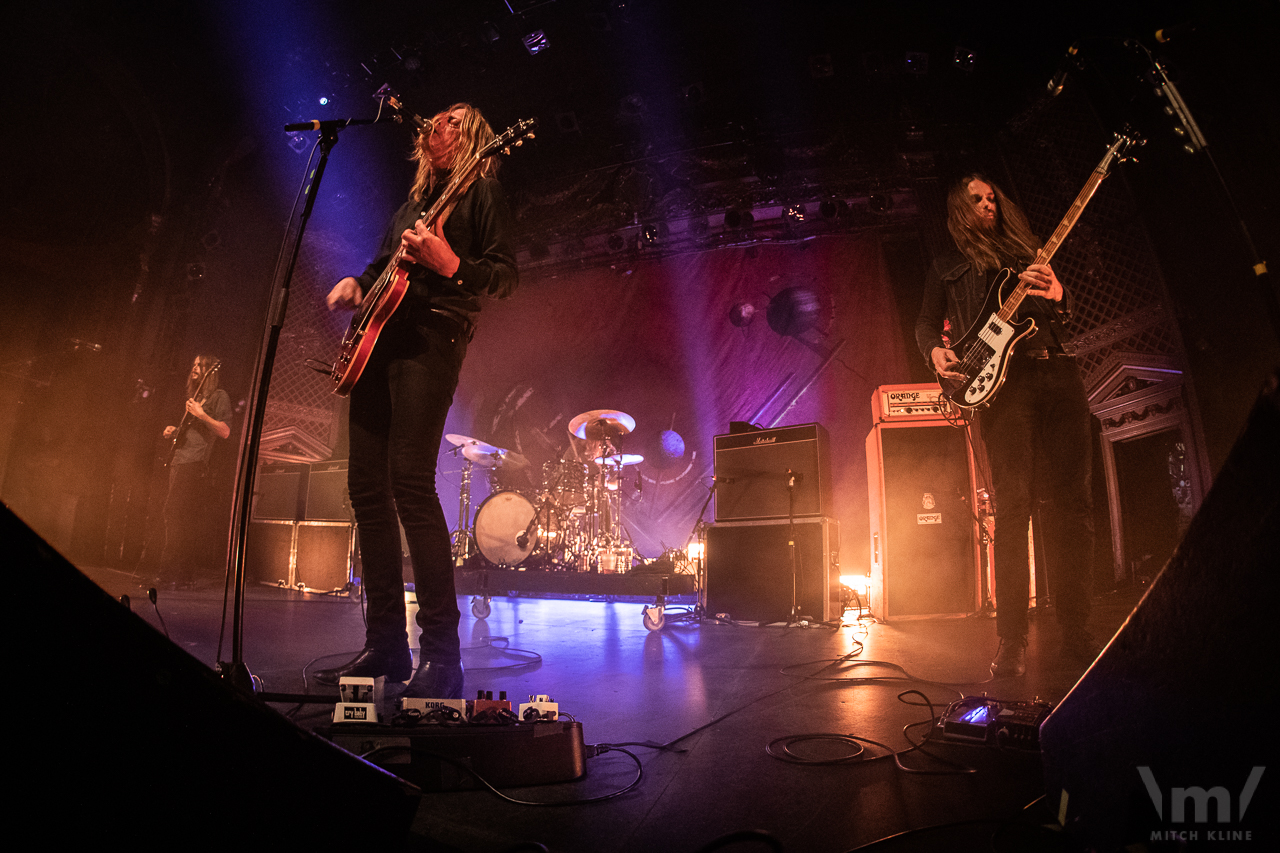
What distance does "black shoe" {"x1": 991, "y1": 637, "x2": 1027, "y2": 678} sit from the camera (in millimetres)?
2170

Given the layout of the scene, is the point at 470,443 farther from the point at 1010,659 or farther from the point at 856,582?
the point at 1010,659

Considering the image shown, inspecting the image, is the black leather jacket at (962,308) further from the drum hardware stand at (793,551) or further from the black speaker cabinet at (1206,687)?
the black speaker cabinet at (1206,687)

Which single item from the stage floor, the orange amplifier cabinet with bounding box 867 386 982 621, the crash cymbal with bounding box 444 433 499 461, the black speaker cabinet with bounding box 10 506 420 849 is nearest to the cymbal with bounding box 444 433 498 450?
the crash cymbal with bounding box 444 433 499 461

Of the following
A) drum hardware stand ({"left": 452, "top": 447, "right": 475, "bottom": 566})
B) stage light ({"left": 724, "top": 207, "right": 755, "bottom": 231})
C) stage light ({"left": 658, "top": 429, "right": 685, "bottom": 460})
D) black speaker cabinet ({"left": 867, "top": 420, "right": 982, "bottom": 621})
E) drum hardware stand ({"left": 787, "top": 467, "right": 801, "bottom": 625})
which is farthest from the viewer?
stage light ({"left": 658, "top": 429, "right": 685, "bottom": 460})

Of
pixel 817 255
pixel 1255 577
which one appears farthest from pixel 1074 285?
pixel 1255 577

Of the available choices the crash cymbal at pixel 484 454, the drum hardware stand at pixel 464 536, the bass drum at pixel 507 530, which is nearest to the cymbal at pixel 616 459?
the bass drum at pixel 507 530

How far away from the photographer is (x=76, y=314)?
5945 millimetres

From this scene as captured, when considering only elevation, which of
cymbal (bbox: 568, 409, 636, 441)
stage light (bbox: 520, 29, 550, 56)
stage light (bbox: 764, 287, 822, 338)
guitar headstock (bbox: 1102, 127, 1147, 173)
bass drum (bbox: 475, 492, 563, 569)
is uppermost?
stage light (bbox: 520, 29, 550, 56)

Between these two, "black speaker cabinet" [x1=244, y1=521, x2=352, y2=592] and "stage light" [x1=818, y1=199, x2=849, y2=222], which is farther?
"stage light" [x1=818, y1=199, x2=849, y2=222]

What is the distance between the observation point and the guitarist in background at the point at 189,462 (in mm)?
4867

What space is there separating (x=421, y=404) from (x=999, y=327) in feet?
7.21

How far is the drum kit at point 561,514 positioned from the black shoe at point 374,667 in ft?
11.2

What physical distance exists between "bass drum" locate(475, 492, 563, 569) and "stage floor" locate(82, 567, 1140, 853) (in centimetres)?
193

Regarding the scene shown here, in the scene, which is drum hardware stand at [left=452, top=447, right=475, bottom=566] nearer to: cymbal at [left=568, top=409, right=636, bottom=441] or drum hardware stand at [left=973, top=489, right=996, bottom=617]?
cymbal at [left=568, top=409, right=636, bottom=441]
